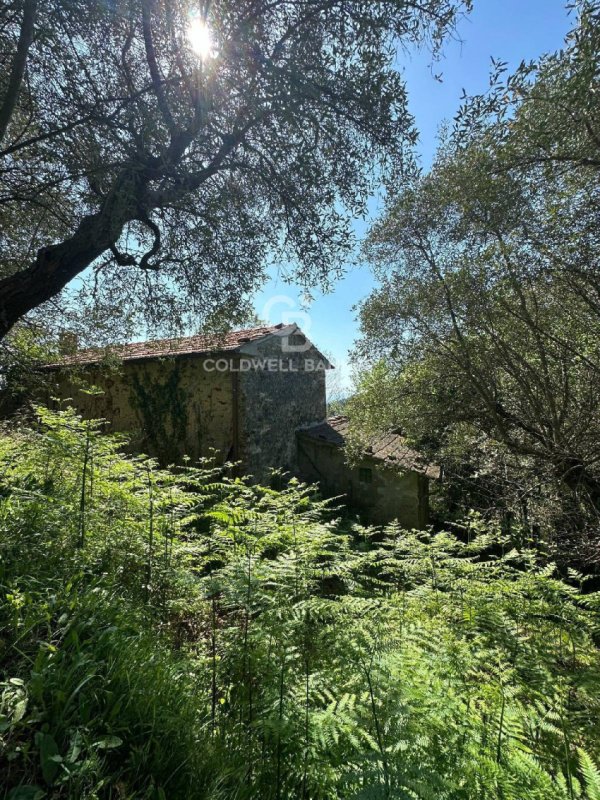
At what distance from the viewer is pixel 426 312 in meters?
5.56

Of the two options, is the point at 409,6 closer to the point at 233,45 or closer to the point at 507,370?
the point at 233,45

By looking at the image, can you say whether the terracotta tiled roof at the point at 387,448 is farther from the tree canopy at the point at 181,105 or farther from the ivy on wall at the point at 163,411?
the tree canopy at the point at 181,105

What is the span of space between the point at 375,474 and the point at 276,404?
336cm

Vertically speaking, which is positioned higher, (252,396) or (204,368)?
(204,368)

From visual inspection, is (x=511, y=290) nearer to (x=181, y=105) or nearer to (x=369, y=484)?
(x=181, y=105)

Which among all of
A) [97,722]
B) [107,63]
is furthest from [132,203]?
[97,722]

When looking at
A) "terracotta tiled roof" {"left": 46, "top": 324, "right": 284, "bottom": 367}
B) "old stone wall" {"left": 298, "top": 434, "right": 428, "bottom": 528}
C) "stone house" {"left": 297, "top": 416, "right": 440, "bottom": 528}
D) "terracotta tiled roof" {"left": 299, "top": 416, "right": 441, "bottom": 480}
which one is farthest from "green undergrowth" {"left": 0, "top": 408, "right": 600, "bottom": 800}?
"old stone wall" {"left": 298, "top": 434, "right": 428, "bottom": 528}

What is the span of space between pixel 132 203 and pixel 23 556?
321 cm

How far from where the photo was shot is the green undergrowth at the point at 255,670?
1444 millimetres

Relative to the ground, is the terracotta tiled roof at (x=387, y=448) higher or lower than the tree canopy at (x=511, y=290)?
lower

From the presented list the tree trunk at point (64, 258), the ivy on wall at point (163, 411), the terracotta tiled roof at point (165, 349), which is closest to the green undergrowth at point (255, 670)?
the tree trunk at point (64, 258)

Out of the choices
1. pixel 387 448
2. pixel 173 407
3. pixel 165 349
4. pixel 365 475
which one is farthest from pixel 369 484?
pixel 165 349

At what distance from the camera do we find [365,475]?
1004cm

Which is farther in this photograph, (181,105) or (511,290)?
(511,290)
